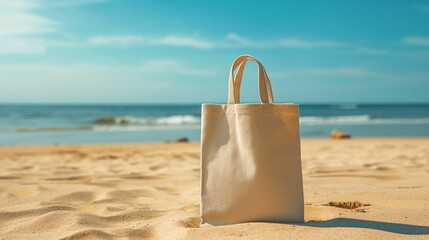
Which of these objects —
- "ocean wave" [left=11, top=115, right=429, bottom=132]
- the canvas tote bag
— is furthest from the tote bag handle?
"ocean wave" [left=11, top=115, right=429, bottom=132]

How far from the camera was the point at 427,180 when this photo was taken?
3.64 meters

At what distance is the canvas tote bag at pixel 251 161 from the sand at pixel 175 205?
0.34 ft

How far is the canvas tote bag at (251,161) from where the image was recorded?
6.93 ft

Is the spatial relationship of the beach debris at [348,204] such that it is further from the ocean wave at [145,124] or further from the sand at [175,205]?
the ocean wave at [145,124]

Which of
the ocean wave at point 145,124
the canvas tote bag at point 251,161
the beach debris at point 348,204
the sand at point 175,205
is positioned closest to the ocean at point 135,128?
Result: the ocean wave at point 145,124

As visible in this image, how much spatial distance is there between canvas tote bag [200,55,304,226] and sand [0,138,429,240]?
104 mm

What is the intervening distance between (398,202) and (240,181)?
4.06ft

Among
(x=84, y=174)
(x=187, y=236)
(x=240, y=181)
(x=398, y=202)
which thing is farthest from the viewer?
(x=84, y=174)

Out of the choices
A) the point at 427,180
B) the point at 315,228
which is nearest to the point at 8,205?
the point at 315,228

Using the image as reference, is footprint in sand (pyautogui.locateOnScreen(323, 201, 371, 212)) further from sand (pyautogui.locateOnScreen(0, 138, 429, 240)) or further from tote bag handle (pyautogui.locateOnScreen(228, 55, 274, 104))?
tote bag handle (pyautogui.locateOnScreen(228, 55, 274, 104))

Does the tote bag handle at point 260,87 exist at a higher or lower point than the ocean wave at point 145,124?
higher

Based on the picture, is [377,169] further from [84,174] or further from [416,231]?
[84,174]

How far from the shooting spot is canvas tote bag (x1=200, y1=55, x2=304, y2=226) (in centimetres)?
211

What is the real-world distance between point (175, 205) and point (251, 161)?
108cm
